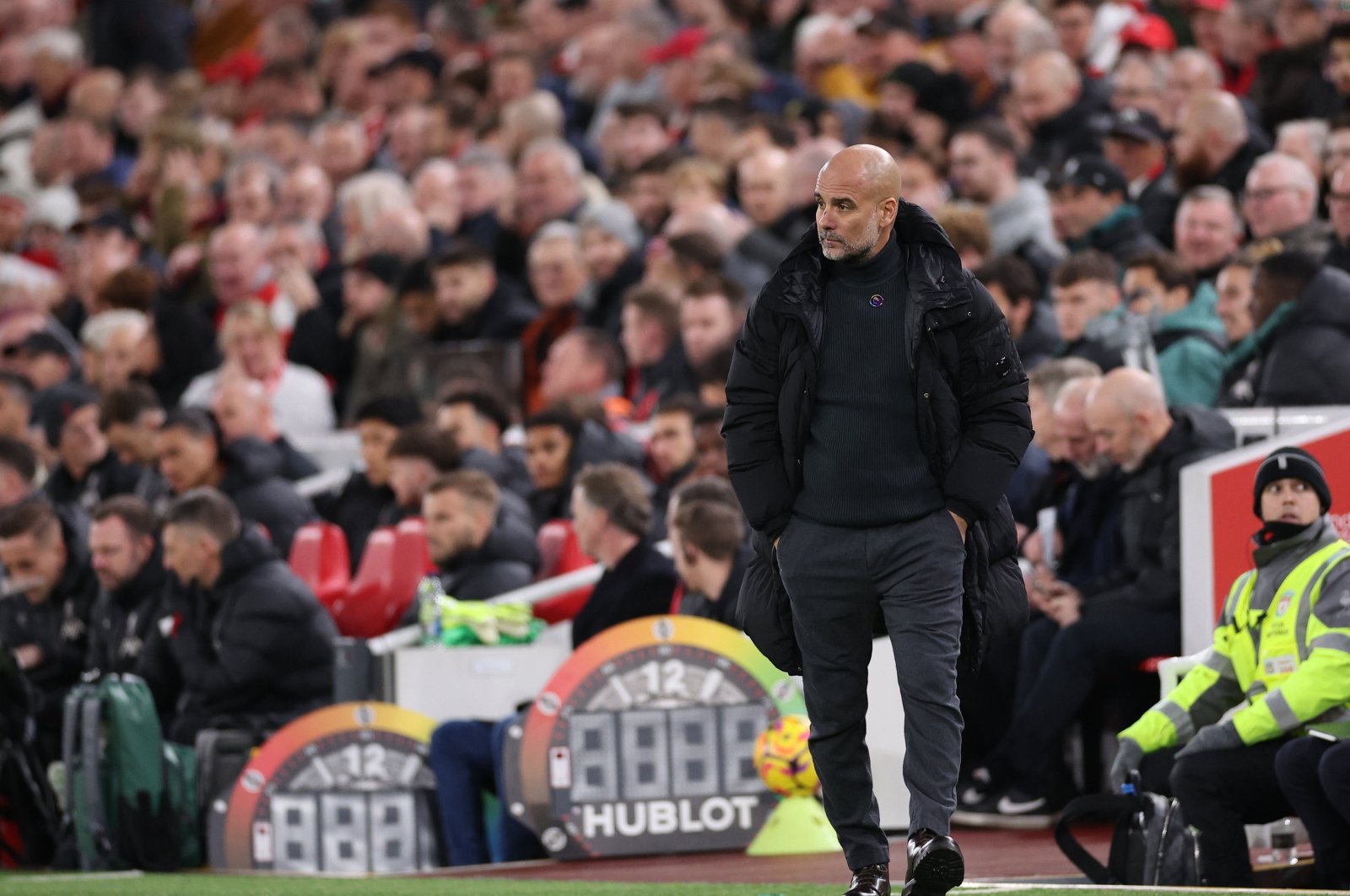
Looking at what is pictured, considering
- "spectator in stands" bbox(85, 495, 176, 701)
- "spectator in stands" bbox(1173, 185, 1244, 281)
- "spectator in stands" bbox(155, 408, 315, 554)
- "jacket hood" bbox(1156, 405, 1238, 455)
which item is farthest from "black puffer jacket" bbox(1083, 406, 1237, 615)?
"spectator in stands" bbox(155, 408, 315, 554)

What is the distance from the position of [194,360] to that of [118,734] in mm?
5578

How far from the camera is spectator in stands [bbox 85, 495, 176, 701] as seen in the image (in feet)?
37.6

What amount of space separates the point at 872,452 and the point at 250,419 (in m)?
7.38

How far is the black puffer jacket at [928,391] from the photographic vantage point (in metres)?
6.30

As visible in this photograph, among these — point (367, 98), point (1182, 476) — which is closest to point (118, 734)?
point (1182, 476)

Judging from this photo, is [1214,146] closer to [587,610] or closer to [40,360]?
[587,610]

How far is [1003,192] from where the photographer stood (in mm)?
13023

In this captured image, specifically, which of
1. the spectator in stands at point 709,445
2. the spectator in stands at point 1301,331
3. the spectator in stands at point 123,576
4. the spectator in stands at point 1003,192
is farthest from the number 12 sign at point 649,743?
the spectator in stands at point 1003,192

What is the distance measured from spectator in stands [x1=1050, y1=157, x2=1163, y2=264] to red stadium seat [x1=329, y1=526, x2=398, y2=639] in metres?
3.77

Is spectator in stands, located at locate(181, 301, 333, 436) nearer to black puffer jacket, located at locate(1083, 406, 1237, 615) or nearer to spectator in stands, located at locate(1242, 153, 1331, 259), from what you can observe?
spectator in stands, located at locate(1242, 153, 1331, 259)

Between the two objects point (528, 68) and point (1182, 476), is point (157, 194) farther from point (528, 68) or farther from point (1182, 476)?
point (1182, 476)

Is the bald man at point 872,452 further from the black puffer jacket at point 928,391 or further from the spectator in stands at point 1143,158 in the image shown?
the spectator in stands at point 1143,158

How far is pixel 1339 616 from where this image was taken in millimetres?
7309

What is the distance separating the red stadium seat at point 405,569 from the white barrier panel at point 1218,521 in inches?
150
